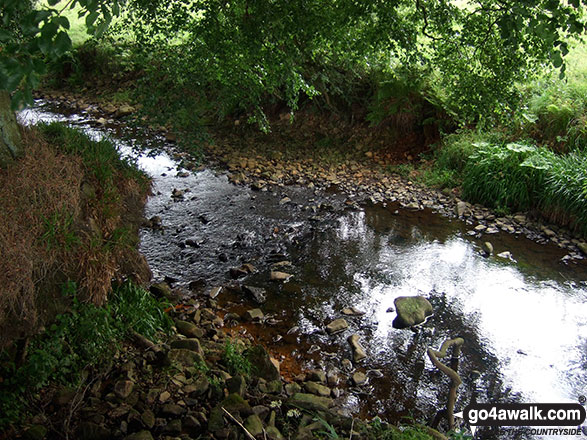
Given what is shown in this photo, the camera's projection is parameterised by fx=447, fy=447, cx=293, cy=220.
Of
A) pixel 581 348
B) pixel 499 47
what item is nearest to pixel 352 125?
pixel 499 47

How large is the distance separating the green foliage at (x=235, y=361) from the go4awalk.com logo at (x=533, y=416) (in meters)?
2.08

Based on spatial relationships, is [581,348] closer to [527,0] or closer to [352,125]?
[527,0]

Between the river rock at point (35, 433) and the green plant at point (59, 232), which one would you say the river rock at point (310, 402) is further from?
the green plant at point (59, 232)

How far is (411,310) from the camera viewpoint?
5.55 metres

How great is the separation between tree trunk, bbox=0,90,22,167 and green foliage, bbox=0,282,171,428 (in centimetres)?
185

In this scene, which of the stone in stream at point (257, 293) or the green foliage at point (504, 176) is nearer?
the stone in stream at point (257, 293)

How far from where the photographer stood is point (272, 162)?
10414mm

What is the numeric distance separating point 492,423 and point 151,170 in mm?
7960

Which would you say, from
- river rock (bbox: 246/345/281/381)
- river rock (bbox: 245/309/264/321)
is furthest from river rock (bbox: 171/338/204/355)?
river rock (bbox: 245/309/264/321)

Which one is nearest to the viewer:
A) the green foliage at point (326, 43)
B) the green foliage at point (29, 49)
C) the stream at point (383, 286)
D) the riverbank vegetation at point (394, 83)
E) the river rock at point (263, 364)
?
the green foliage at point (29, 49)

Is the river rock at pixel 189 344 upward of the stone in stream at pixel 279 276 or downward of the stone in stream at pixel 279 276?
upward

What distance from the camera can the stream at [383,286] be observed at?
4.70m

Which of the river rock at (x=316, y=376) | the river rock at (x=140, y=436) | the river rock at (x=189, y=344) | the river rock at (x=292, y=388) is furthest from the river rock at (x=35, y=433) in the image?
the river rock at (x=316, y=376)

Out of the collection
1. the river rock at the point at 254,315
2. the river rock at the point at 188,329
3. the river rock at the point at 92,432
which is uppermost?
the river rock at the point at 92,432
